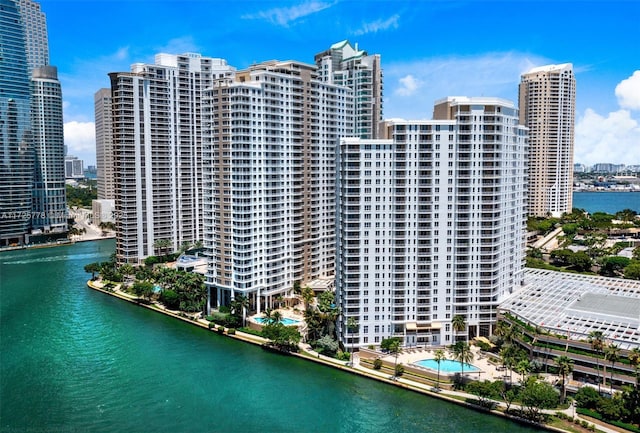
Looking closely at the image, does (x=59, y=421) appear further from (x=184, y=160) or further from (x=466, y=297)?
(x=184, y=160)

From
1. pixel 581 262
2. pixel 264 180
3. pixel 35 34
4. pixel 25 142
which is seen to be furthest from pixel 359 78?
pixel 35 34

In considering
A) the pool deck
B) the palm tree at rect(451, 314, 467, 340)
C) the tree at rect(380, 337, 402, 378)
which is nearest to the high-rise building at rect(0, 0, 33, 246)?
the tree at rect(380, 337, 402, 378)

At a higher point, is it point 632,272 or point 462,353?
→ point 632,272

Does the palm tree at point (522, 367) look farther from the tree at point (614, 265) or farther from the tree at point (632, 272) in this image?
the tree at point (614, 265)

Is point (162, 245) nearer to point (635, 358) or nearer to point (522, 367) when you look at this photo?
point (522, 367)

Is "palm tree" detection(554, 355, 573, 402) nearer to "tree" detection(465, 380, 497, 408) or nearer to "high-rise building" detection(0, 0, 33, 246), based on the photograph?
"tree" detection(465, 380, 497, 408)
